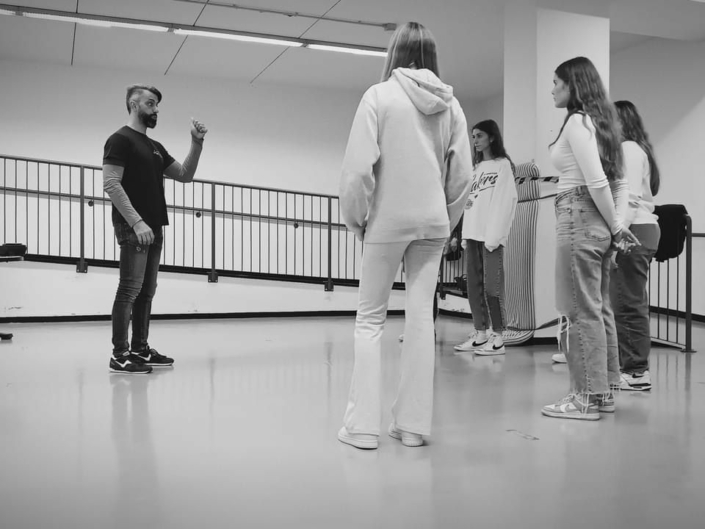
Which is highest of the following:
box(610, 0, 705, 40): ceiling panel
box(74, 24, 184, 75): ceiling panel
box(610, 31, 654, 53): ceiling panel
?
box(610, 31, 654, 53): ceiling panel

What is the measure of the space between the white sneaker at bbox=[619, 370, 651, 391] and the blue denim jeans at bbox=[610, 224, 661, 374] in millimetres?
21

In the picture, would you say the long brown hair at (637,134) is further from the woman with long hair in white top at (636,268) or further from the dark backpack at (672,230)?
the dark backpack at (672,230)

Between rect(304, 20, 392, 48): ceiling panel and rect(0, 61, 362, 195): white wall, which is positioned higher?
rect(304, 20, 392, 48): ceiling panel

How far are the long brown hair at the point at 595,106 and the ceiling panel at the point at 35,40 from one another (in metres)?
5.54

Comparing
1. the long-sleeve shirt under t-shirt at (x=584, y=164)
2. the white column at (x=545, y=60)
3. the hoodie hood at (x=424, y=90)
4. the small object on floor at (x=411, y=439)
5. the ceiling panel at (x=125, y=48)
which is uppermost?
the ceiling panel at (x=125, y=48)

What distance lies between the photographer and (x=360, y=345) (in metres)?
2.35

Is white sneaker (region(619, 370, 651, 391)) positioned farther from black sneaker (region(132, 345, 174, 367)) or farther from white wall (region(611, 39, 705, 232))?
white wall (region(611, 39, 705, 232))

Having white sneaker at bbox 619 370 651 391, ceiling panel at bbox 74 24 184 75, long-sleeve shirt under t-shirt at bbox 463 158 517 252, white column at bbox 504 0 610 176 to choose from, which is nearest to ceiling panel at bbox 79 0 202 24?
ceiling panel at bbox 74 24 184 75

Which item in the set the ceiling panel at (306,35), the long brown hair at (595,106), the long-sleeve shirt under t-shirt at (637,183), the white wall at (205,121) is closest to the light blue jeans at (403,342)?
the long brown hair at (595,106)

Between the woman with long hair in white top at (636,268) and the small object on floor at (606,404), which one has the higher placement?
the woman with long hair in white top at (636,268)

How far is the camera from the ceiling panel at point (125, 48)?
275 inches

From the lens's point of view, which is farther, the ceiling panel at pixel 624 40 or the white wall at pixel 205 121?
the white wall at pixel 205 121

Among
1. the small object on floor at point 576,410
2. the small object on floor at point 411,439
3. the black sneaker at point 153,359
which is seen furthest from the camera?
the black sneaker at point 153,359

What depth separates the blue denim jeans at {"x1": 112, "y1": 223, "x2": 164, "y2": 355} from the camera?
11.8 feet
